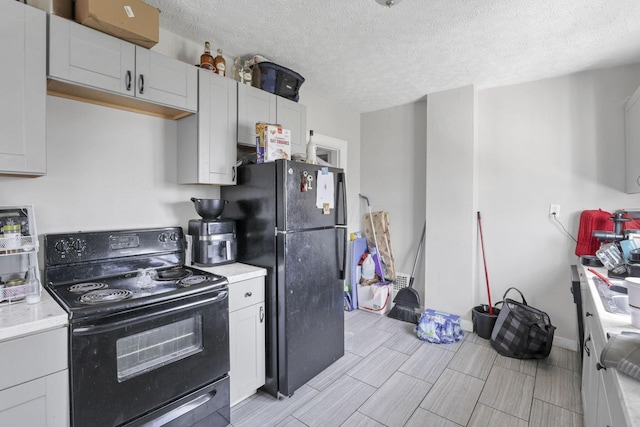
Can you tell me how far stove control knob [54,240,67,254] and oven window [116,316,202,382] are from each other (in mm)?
660

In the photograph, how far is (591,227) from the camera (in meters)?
2.57

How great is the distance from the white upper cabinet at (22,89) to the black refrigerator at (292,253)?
113cm

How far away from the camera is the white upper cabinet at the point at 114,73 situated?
147cm

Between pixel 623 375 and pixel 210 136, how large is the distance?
2226 mm

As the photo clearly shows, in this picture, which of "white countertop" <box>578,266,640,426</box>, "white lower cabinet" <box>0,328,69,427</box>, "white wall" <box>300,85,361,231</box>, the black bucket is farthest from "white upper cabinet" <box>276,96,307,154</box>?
the black bucket

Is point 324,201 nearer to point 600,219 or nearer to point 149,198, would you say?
point 149,198

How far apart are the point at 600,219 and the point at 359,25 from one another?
8.23ft

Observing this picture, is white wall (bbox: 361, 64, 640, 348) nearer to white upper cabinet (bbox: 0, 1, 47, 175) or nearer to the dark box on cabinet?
the dark box on cabinet

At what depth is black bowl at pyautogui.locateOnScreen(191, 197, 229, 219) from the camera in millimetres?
2088

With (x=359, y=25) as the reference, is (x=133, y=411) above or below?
below

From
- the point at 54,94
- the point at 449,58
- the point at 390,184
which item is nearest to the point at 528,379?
the point at 390,184

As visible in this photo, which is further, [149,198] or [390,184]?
[390,184]

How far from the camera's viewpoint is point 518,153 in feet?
→ 9.89

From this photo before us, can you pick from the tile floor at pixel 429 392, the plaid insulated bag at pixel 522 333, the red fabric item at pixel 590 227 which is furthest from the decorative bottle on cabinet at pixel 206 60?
the red fabric item at pixel 590 227
